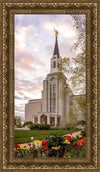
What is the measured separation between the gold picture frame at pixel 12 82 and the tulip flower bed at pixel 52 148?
0.08m

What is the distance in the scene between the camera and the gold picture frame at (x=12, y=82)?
2211 mm

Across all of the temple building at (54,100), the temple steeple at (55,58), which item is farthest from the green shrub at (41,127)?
the temple steeple at (55,58)

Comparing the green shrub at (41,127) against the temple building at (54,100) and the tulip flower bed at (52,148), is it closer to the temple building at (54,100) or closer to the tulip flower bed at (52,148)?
the temple building at (54,100)

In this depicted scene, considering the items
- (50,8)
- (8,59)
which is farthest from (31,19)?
(8,59)

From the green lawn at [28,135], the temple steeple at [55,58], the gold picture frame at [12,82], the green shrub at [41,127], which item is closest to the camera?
the gold picture frame at [12,82]

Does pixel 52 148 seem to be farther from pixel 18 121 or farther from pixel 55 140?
pixel 18 121

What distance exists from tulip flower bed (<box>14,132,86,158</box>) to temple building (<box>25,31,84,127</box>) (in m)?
0.41

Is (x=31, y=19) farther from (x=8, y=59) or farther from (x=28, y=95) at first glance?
(x=28, y=95)

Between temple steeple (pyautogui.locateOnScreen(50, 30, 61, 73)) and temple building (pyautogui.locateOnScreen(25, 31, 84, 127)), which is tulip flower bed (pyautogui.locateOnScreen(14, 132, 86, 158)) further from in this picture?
temple steeple (pyautogui.locateOnScreen(50, 30, 61, 73))

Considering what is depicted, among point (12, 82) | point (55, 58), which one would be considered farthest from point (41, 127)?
point (55, 58)

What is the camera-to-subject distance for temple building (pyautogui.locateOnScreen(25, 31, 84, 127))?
2.54 metres

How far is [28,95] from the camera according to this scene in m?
2.51

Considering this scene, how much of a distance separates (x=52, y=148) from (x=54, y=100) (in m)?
1.12

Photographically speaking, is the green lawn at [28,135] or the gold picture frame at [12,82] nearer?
the gold picture frame at [12,82]
